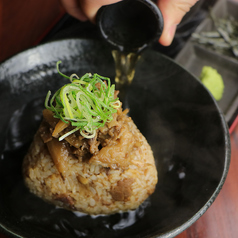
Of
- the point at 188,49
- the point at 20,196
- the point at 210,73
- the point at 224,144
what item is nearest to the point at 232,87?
the point at 210,73

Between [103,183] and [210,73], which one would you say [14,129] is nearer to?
[103,183]

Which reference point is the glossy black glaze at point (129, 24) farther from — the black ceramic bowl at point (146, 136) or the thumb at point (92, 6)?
the black ceramic bowl at point (146, 136)

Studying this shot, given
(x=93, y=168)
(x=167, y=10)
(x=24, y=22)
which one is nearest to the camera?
(x=93, y=168)

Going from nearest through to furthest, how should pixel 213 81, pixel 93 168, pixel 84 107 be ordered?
pixel 84 107
pixel 93 168
pixel 213 81

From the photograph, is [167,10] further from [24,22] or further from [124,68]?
[24,22]

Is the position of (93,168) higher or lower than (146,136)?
higher

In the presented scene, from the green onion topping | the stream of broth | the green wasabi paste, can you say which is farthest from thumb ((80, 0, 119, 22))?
the green wasabi paste

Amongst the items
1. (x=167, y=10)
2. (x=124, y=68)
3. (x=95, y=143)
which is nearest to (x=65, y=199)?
(x=95, y=143)
